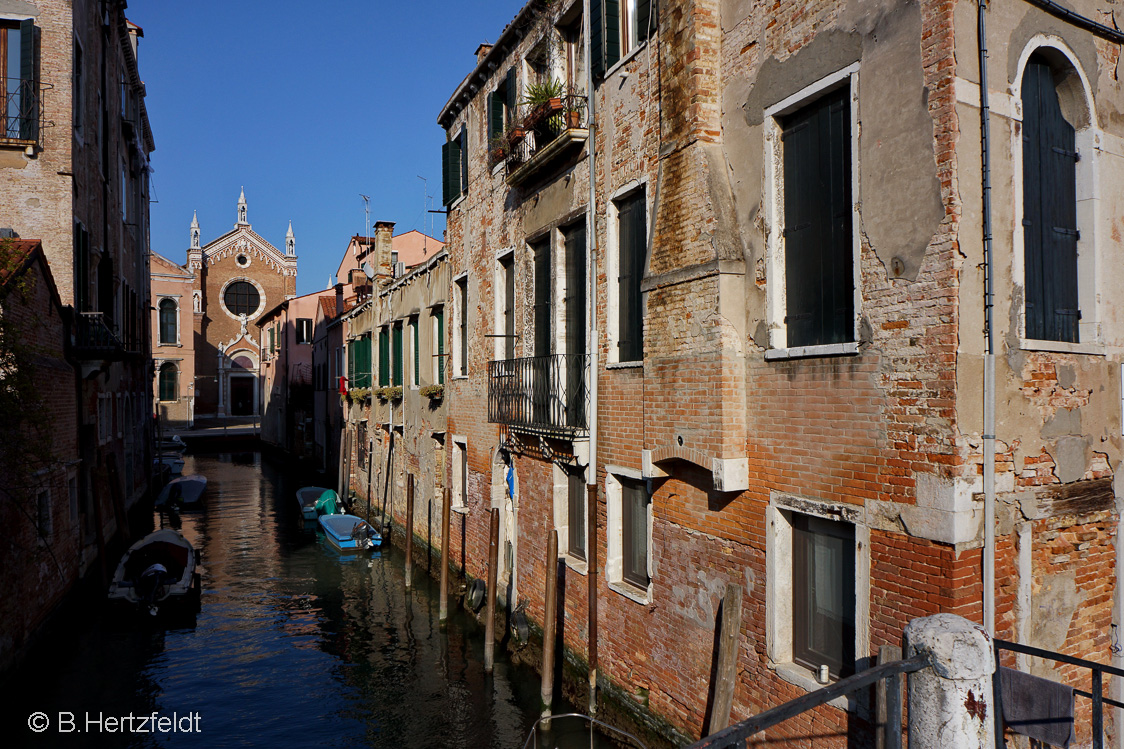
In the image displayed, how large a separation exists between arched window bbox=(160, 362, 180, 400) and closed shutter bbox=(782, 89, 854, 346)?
4274 cm

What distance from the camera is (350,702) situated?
968cm

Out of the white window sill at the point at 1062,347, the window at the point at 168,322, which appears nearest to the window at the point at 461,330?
the white window sill at the point at 1062,347

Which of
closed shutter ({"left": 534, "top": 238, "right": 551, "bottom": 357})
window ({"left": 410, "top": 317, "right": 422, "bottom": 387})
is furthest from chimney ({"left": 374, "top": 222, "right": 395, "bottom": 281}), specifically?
closed shutter ({"left": 534, "top": 238, "right": 551, "bottom": 357})

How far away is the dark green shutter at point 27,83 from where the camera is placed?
478 inches

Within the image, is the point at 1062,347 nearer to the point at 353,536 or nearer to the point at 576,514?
the point at 576,514

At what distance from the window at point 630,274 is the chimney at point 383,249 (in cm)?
1419

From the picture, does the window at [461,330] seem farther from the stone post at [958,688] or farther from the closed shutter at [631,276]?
the stone post at [958,688]

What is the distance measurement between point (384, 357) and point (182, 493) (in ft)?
30.3

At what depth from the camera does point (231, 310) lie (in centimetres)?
4909

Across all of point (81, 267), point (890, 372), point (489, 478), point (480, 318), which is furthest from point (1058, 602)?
point (81, 267)

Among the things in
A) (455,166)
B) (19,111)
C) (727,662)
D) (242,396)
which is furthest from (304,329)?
(727,662)

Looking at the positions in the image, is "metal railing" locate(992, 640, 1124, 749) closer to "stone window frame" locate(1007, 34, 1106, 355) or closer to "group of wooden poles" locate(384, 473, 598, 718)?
"stone window frame" locate(1007, 34, 1106, 355)

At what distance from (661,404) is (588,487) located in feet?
5.85

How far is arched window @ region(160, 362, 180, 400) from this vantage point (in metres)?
41.6
